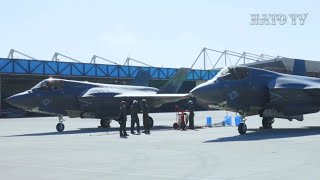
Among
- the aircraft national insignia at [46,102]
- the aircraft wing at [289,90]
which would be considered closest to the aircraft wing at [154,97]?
the aircraft national insignia at [46,102]

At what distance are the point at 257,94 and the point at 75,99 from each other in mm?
10577

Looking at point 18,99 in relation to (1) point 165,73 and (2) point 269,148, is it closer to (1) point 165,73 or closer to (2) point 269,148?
(2) point 269,148

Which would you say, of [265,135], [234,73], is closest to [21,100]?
[234,73]

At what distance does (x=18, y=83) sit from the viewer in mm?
70312

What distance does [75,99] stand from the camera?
27.2 metres

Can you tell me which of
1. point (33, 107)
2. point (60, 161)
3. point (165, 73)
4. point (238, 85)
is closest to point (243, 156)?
point (60, 161)

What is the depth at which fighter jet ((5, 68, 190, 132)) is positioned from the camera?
84.9ft

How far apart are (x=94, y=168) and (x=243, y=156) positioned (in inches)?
157

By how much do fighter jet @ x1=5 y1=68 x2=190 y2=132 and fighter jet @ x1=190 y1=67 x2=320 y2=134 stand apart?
7339 mm

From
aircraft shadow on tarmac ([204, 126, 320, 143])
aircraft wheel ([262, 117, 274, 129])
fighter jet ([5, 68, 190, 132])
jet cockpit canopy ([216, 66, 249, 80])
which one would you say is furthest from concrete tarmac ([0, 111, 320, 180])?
fighter jet ([5, 68, 190, 132])

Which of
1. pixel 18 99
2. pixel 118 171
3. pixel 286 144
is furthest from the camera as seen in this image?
pixel 18 99

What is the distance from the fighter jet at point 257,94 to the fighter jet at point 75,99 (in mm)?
7339

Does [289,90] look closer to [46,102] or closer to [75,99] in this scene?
[75,99]

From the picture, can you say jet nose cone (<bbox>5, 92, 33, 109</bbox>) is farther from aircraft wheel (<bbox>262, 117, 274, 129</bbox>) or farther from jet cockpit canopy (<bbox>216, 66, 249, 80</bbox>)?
aircraft wheel (<bbox>262, 117, 274, 129</bbox>)
